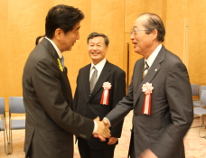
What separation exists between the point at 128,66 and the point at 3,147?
5092mm

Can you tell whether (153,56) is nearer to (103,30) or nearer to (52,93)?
(52,93)

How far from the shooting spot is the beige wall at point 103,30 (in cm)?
703

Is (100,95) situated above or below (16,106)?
above

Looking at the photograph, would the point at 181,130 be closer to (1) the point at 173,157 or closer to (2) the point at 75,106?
(1) the point at 173,157

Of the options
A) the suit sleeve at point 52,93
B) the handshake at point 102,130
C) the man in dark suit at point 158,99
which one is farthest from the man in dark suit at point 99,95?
the suit sleeve at point 52,93

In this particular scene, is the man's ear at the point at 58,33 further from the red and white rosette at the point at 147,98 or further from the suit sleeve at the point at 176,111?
the suit sleeve at the point at 176,111

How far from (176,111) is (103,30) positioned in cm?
656

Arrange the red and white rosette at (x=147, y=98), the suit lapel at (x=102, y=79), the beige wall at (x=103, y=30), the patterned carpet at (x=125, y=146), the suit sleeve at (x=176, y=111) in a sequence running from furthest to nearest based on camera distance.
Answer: the beige wall at (x=103, y=30) → the patterned carpet at (x=125, y=146) → the suit lapel at (x=102, y=79) → the red and white rosette at (x=147, y=98) → the suit sleeve at (x=176, y=111)

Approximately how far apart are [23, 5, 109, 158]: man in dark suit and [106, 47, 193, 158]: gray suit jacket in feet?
1.59

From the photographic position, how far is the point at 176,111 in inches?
72.4

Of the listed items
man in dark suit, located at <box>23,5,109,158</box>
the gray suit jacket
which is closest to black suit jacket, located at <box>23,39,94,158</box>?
man in dark suit, located at <box>23,5,109,158</box>

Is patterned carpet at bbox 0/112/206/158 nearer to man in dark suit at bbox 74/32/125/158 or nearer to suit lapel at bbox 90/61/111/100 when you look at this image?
man in dark suit at bbox 74/32/125/158

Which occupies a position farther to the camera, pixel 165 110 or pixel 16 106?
pixel 16 106

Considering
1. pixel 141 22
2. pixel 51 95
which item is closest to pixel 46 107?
pixel 51 95
